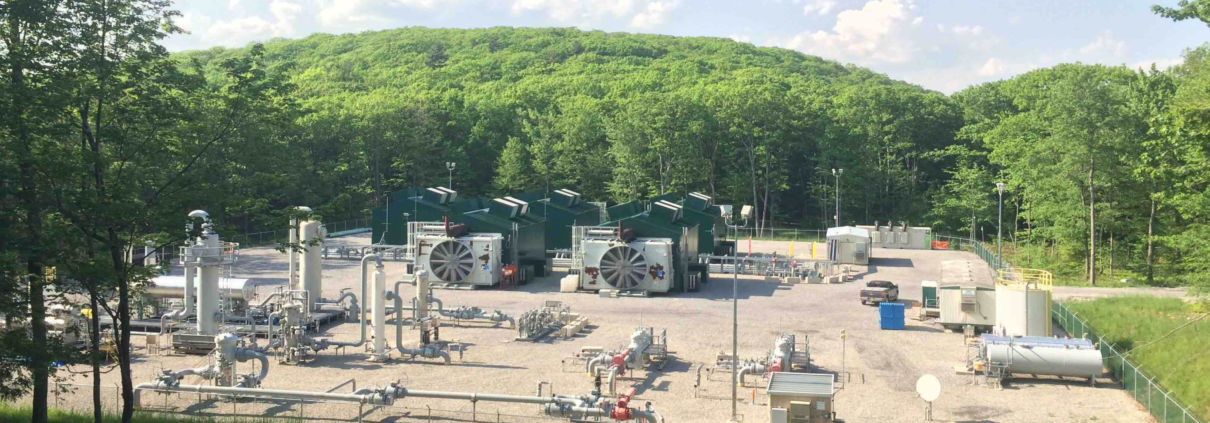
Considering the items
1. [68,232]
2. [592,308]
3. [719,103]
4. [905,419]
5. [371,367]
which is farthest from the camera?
[719,103]

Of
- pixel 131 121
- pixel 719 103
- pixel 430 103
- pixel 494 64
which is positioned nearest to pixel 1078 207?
pixel 719 103

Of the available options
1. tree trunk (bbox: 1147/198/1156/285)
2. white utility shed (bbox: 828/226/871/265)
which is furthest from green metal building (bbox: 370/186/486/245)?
tree trunk (bbox: 1147/198/1156/285)

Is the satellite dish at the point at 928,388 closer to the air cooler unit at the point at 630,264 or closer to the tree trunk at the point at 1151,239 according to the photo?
the air cooler unit at the point at 630,264

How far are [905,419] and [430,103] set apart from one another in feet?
257

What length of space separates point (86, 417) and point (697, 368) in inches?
641

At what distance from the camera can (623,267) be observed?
1770 inches

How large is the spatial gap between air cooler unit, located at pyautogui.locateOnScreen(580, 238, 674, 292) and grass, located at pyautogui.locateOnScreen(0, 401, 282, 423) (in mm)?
22584

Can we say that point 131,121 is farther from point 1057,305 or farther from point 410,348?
point 1057,305

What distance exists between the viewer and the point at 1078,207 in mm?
56625

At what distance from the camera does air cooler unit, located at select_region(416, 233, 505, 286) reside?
4678cm

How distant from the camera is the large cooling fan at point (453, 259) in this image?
46875 millimetres

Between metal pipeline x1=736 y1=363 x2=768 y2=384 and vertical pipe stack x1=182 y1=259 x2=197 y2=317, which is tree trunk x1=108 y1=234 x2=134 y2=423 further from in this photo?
metal pipeline x1=736 y1=363 x2=768 y2=384

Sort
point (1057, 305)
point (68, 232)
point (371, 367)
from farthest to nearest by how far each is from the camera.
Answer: point (1057, 305) → point (371, 367) → point (68, 232)

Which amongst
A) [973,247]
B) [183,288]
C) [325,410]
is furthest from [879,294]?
[183,288]
